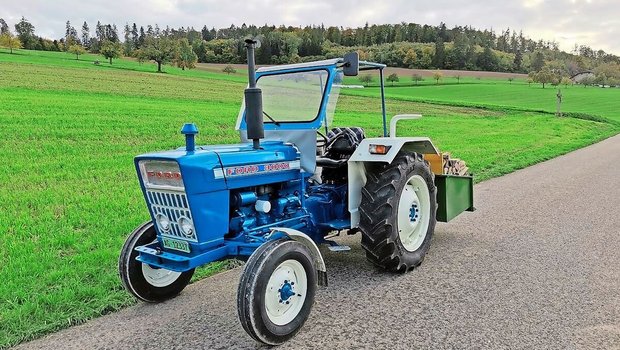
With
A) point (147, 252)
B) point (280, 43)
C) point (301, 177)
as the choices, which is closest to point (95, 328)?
point (147, 252)

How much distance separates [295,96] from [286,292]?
1.97 metres

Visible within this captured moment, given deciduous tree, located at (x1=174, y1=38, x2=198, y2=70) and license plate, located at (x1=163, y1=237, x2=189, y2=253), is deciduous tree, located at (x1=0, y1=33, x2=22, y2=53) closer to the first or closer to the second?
deciduous tree, located at (x1=174, y1=38, x2=198, y2=70)

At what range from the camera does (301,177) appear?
14.4 ft

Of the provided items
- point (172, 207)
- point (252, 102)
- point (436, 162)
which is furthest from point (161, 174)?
point (436, 162)

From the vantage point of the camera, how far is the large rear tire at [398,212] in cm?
448

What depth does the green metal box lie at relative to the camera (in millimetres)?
5719

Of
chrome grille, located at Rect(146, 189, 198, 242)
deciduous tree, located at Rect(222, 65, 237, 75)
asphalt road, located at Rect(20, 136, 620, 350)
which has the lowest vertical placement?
asphalt road, located at Rect(20, 136, 620, 350)

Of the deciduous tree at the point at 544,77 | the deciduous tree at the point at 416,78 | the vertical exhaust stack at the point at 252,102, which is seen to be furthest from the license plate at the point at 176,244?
the deciduous tree at the point at 544,77

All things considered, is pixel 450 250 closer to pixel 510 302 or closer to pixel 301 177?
pixel 510 302

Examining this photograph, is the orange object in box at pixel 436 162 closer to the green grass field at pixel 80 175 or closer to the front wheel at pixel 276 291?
the green grass field at pixel 80 175

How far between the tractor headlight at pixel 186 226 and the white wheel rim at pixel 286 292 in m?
0.71

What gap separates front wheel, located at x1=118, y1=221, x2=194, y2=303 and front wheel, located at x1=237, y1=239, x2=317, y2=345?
46.6 inches

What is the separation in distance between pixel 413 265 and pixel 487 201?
13.2 ft

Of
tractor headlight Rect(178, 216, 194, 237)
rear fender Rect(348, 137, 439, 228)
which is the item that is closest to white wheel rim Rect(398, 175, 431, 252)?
rear fender Rect(348, 137, 439, 228)
